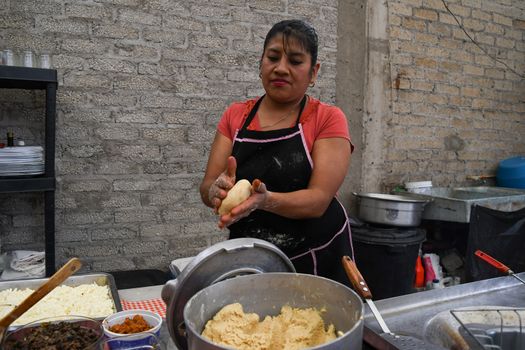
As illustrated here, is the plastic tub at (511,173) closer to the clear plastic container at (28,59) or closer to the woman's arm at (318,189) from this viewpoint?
the woman's arm at (318,189)

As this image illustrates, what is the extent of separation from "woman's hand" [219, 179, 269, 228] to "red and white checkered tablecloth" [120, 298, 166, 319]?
0.56 metres

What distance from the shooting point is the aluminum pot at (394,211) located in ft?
12.2

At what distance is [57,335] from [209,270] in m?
0.46

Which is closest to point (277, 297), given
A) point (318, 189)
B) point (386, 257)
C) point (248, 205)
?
point (248, 205)

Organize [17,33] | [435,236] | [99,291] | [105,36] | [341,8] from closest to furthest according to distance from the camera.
A: 1. [99,291]
2. [17,33]
3. [105,36]
4. [341,8]
5. [435,236]

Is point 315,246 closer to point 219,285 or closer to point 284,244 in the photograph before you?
point 284,244

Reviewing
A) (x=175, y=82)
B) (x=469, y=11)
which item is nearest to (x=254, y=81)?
(x=175, y=82)

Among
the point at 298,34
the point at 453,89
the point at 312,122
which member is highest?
the point at 453,89

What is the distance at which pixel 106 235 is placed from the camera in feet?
10.9

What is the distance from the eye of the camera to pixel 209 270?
3.05ft

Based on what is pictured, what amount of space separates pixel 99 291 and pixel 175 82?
7.02 feet

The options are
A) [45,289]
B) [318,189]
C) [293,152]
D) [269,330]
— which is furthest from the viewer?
[293,152]

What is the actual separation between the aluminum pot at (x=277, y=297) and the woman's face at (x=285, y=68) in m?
1.00

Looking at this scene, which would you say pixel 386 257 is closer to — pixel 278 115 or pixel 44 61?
pixel 278 115
